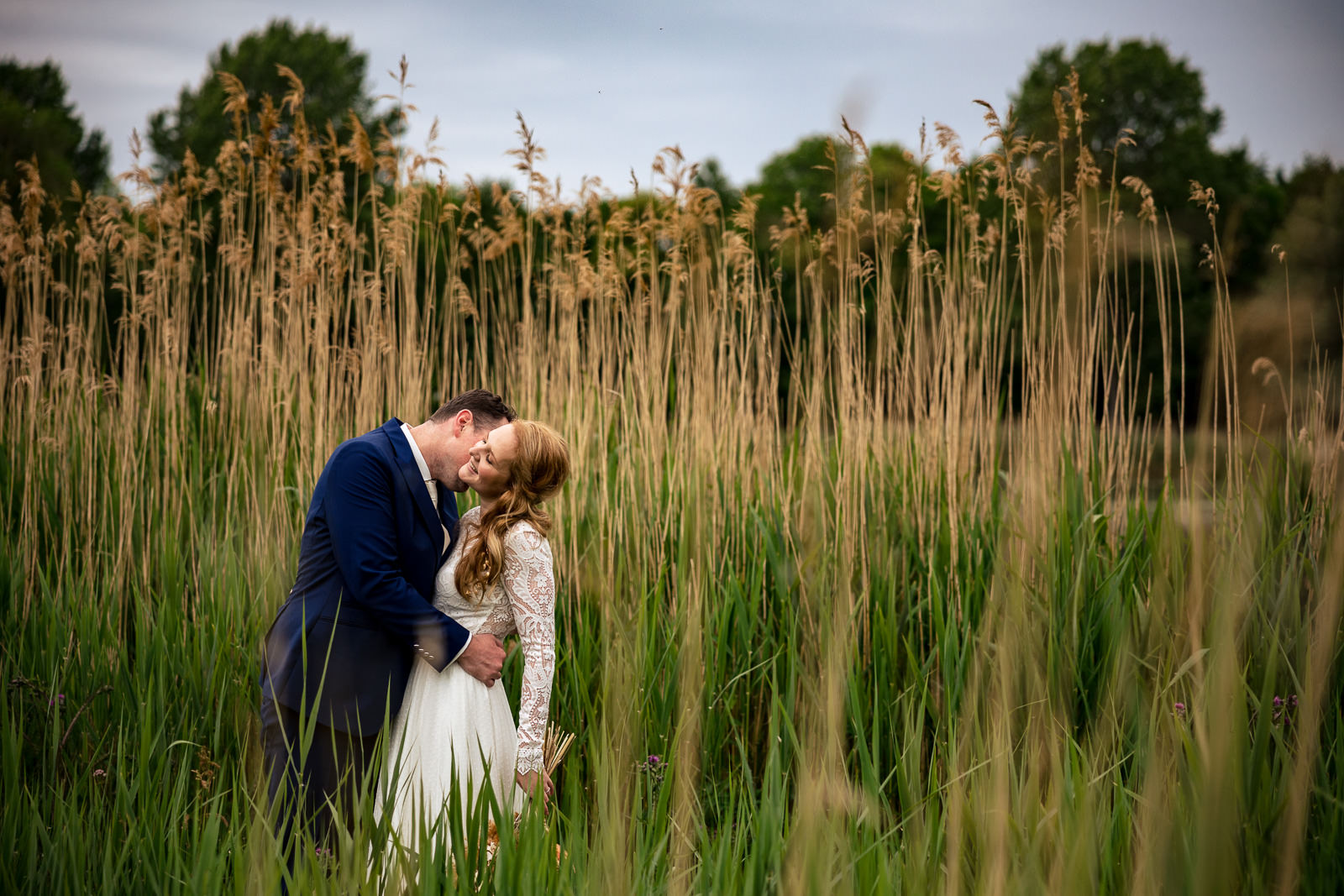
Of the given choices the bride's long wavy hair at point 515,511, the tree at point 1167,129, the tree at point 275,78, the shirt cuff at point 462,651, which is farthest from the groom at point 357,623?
the tree at point 275,78

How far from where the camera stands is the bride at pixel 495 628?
1.99 meters

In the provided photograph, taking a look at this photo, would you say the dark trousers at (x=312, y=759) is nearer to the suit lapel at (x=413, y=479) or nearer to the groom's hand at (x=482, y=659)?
the groom's hand at (x=482, y=659)

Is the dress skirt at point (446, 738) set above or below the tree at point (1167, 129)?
below

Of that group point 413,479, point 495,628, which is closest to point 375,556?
point 413,479

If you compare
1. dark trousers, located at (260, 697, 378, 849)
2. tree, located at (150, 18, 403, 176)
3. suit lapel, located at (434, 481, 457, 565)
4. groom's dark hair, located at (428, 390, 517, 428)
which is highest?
tree, located at (150, 18, 403, 176)

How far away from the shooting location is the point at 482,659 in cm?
205

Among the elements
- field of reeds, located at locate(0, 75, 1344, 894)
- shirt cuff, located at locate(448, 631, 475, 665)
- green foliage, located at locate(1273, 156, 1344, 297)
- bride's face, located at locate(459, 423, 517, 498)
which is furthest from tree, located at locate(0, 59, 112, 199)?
green foliage, located at locate(1273, 156, 1344, 297)

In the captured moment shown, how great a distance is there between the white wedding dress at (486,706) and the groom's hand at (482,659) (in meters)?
0.02

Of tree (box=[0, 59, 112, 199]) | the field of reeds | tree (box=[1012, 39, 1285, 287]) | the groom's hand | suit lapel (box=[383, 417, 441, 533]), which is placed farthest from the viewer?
tree (box=[0, 59, 112, 199])

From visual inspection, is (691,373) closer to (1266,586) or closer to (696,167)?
(696,167)

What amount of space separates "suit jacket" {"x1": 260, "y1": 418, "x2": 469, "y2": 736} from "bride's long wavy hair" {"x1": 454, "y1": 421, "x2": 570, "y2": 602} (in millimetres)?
117

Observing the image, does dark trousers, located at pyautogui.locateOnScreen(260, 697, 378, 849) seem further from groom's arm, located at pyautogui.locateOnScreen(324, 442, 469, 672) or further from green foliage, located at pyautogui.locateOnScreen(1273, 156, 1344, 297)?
green foliage, located at pyautogui.locateOnScreen(1273, 156, 1344, 297)

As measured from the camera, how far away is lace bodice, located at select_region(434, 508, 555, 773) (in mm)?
2006

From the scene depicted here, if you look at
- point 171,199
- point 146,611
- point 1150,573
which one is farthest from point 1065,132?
point 171,199
